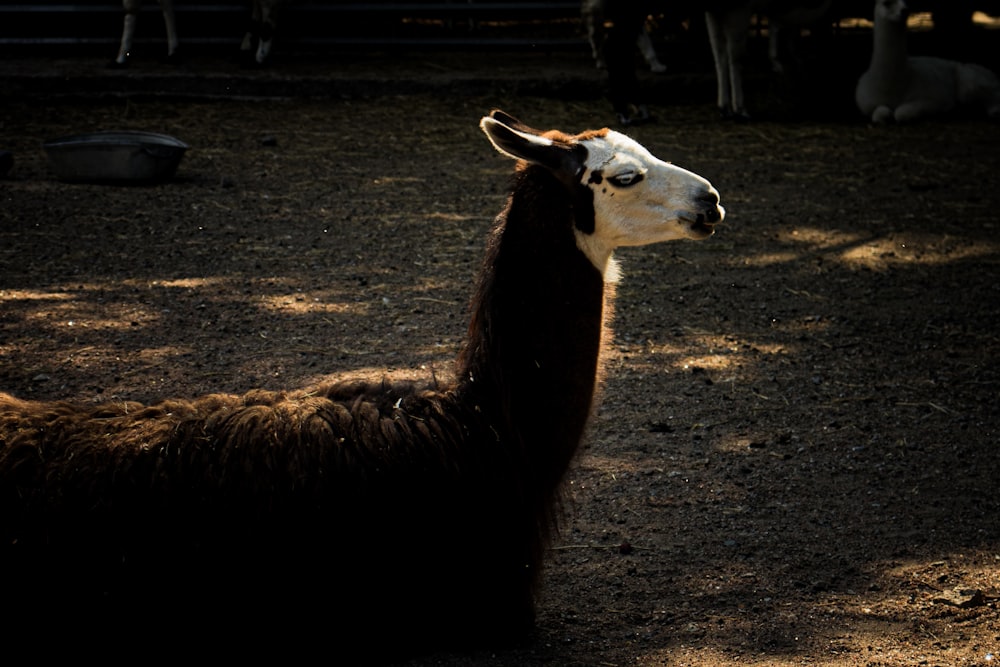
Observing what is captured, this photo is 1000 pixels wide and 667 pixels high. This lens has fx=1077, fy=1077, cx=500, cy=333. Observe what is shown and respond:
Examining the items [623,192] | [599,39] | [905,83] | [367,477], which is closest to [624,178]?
[623,192]

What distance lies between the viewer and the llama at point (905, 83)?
33.2 feet

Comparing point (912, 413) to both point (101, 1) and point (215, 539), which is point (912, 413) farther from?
point (101, 1)

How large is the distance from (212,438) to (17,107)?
8.56 meters

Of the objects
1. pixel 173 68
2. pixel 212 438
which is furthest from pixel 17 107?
pixel 212 438

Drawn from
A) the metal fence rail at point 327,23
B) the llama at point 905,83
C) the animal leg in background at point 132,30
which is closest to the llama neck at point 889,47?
the llama at point 905,83

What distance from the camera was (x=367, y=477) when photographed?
2857 mm

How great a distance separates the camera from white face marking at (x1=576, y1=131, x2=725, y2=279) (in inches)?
120

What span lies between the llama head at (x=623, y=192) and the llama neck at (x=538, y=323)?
4cm

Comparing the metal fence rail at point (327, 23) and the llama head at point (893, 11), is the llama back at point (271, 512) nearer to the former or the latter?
the llama head at point (893, 11)

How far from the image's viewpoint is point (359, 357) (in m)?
5.06

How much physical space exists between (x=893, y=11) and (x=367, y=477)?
8857mm

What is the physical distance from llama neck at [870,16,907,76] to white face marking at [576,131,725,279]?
792 cm

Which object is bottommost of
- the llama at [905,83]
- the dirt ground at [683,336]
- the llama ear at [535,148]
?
the dirt ground at [683,336]

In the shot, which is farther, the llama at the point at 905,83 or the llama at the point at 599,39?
the llama at the point at 599,39
